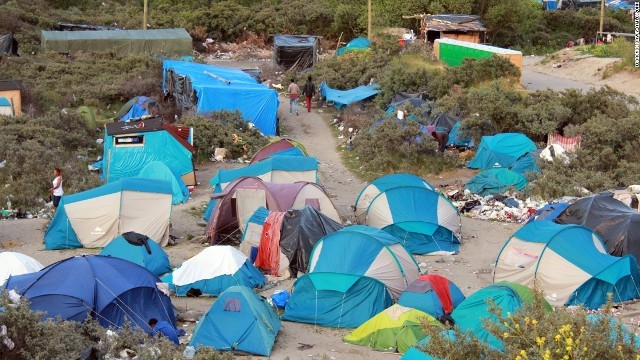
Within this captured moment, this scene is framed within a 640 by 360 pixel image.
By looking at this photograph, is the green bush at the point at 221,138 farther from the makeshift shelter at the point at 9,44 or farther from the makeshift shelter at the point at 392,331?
the makeshift shelter at the point at 9,44

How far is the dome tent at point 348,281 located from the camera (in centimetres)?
1594

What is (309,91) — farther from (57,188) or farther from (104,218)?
(104,218)

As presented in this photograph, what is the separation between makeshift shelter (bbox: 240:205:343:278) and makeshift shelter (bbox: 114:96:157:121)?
13643 millimetres

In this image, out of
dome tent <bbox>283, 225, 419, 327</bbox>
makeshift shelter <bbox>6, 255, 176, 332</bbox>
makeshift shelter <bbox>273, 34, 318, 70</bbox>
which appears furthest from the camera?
makeshift shelter <bbox>273, 34, 318, 70</bbox>

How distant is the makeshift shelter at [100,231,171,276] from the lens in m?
17.8

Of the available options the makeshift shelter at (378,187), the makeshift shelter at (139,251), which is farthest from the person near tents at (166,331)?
the makeshift shelter at (378,187)

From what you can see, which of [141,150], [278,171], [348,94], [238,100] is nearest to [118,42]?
[348,94]

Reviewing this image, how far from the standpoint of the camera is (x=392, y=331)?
572 inches

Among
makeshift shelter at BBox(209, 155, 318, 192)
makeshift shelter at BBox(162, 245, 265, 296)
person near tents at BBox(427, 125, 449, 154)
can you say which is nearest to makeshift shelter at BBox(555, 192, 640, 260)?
makeshift shelter at BBox(209, 155, 318, 192)

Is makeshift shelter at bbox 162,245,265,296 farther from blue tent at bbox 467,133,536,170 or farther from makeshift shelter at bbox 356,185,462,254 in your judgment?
blue tent at bbox 467,133,536,170

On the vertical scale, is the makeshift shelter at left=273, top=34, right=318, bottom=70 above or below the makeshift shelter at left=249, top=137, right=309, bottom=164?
above

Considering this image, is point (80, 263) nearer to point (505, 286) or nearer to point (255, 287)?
point (255, 287)

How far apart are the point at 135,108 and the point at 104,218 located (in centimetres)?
1274

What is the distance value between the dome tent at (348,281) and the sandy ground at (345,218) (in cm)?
27
